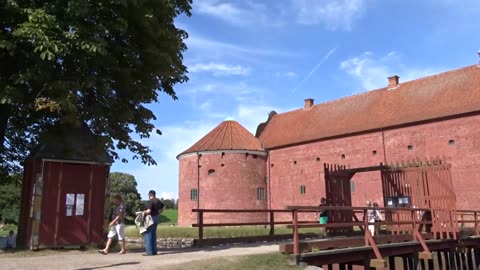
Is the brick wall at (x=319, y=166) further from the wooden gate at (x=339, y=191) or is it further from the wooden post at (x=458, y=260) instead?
the wooden post at (x=458, y=260)

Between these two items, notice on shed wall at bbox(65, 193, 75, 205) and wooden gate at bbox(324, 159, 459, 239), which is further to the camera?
wooden gate at bbox(324, 159, 459, 239)

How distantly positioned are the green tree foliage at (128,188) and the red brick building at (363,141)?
3461cm

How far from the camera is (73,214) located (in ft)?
39.4

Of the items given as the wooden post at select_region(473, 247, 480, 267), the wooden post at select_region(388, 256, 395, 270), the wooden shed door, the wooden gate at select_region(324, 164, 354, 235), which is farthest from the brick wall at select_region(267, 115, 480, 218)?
the wooden shed door

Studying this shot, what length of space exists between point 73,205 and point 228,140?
28.7m

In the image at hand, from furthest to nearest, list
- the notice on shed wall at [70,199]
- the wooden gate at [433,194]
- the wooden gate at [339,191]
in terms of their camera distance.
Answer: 1. the wooden gate at [339,191]
2. the wooden gate at [433,194]
3. the notice on shed wall at [70,199]

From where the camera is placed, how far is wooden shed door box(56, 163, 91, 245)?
38.8 feet

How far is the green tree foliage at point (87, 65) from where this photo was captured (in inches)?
407

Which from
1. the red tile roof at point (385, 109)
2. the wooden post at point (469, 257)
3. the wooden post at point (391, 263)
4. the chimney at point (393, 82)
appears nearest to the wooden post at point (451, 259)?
the wooden post at point (469, 257)

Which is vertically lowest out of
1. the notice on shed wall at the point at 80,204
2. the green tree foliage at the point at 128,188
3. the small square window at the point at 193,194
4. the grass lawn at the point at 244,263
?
the grass lawn at the point at 244,263

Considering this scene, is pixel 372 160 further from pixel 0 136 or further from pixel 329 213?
pixel 0 136

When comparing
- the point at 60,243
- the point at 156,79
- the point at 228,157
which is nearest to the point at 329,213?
the point at 156,79

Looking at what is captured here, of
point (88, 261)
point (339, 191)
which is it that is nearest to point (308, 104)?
point (339, 191)

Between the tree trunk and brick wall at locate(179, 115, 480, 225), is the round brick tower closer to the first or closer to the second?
brick wall at locate(179, 115, 480, 225)
